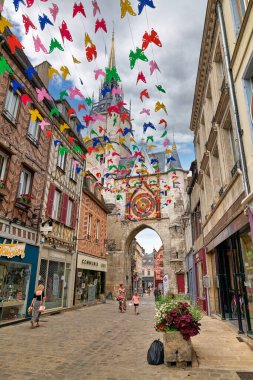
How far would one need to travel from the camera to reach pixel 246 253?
6.28 m

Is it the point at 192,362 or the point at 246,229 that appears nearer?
the point at 192,362

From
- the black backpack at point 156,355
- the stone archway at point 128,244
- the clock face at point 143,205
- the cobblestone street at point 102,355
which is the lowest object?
the cobblestone street at point 102,355

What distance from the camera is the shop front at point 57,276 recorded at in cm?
1130

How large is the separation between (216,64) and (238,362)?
27.8 ft

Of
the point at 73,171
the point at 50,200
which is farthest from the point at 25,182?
the point at 73,171

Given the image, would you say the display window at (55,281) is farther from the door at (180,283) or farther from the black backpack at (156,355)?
the door at (180,283)

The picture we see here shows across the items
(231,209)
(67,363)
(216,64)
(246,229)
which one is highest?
(216,64)

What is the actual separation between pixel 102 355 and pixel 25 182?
23.4 feet

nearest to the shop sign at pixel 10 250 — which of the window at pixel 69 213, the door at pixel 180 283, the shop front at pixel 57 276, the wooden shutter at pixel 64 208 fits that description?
the shop front at pixel 57 276

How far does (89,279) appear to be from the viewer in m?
16.9

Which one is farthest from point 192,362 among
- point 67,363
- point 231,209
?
point 231,209

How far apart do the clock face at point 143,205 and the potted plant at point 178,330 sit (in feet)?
81.3

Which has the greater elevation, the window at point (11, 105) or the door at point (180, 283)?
the window at point (11, 105)

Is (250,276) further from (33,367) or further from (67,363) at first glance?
(33,367)
